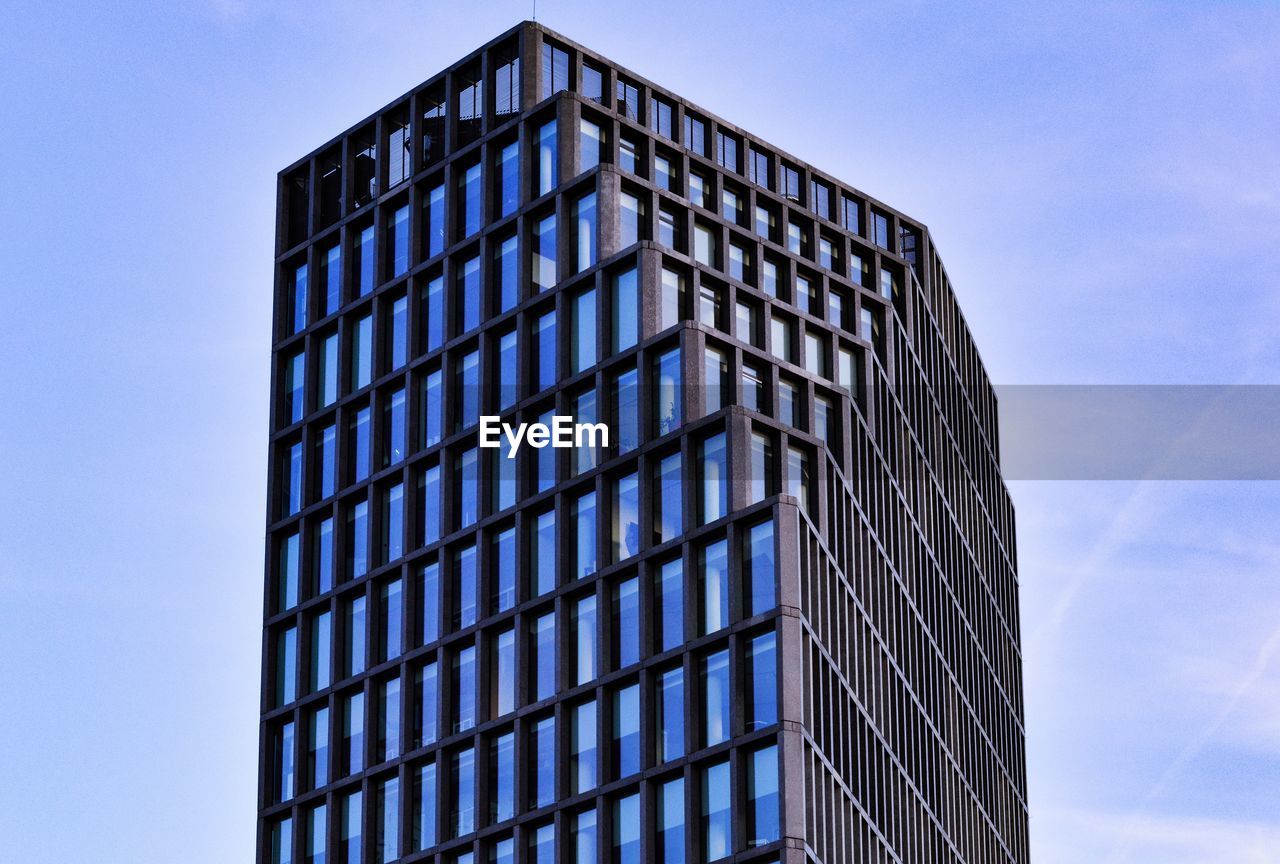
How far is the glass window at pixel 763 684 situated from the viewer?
9388 cm

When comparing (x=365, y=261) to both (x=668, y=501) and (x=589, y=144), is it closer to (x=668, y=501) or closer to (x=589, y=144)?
(x=589, y=144)

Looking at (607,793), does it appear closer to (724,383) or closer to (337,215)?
(724,383)

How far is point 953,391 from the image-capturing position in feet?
454

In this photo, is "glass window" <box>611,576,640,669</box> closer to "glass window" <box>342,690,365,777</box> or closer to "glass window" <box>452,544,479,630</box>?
"glass window" <box>452,544,479,630</box>

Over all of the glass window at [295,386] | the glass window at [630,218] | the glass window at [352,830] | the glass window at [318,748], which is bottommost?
the glass window at [352,830]

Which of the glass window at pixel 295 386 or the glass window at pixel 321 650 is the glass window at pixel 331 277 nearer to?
the glass window at pixel 295 386

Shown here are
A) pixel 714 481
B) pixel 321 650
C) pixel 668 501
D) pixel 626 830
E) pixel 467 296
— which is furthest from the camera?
pixel 321 650

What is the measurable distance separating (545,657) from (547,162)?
68.4 ft

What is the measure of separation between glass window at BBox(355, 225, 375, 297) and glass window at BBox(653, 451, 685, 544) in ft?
69.0

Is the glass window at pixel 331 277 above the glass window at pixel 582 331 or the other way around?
above

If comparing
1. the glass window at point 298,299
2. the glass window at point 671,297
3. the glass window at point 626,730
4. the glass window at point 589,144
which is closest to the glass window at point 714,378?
the glass window at point 671,297

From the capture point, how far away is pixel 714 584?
97438mm

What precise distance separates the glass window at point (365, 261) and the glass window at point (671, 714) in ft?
88.0

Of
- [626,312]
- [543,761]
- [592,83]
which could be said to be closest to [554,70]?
[592,83]
